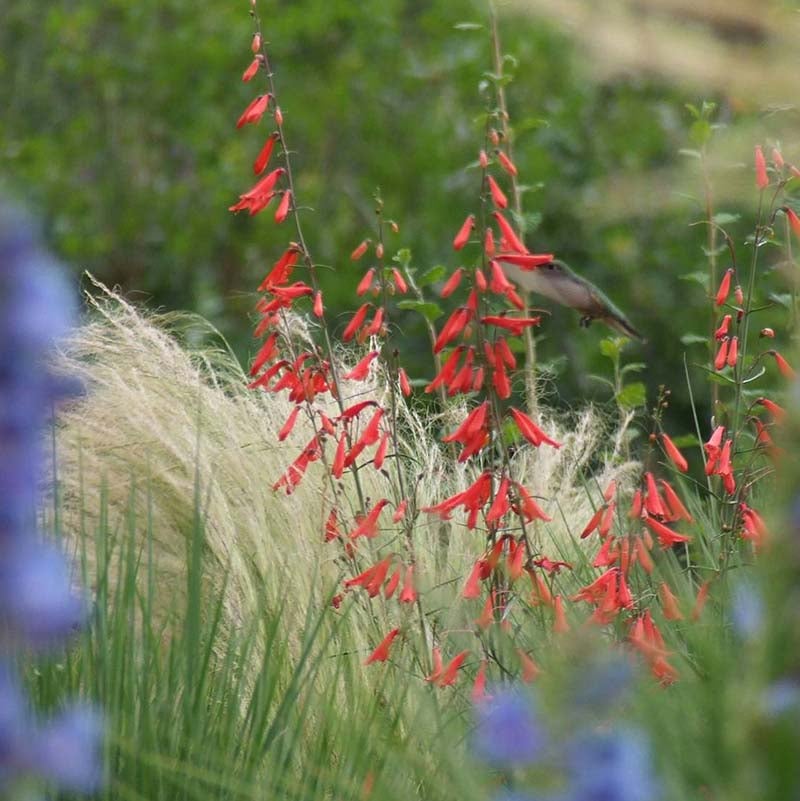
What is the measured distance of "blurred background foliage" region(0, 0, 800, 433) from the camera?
6.34 metres

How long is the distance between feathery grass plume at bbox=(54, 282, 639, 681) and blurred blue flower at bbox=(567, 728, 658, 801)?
2150 millimetres

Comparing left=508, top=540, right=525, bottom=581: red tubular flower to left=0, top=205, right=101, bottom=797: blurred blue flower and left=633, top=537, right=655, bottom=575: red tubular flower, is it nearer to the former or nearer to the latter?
left=633, top=537, right=655, bottom=575: red tubular flower

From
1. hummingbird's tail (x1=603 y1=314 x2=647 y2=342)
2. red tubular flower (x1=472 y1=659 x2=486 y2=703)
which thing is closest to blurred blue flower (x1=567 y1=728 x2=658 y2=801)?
red tubular flower (x1=472 y1=659 x2=486 y2=703)

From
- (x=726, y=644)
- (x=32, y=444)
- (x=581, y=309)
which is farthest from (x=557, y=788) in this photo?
(x=581, y=309)

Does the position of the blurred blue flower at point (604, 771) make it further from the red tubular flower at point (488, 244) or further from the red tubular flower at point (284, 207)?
the red tubular flower at point (284, 207)

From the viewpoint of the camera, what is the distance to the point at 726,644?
215 centimetres

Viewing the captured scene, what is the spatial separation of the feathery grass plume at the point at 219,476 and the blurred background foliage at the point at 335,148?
5.67 ft

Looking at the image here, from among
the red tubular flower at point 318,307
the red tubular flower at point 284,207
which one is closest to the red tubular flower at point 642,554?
the red tubular flower at point 318,307

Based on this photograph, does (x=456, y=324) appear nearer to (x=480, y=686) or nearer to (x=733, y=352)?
(x=480, y=686)

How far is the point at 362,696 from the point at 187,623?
0.49 m

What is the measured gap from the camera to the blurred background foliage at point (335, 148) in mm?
6336

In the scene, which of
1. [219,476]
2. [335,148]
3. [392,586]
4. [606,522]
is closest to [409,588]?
[392,586]

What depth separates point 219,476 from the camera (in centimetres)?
378

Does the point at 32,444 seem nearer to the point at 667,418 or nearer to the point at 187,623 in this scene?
the point at 187,623
